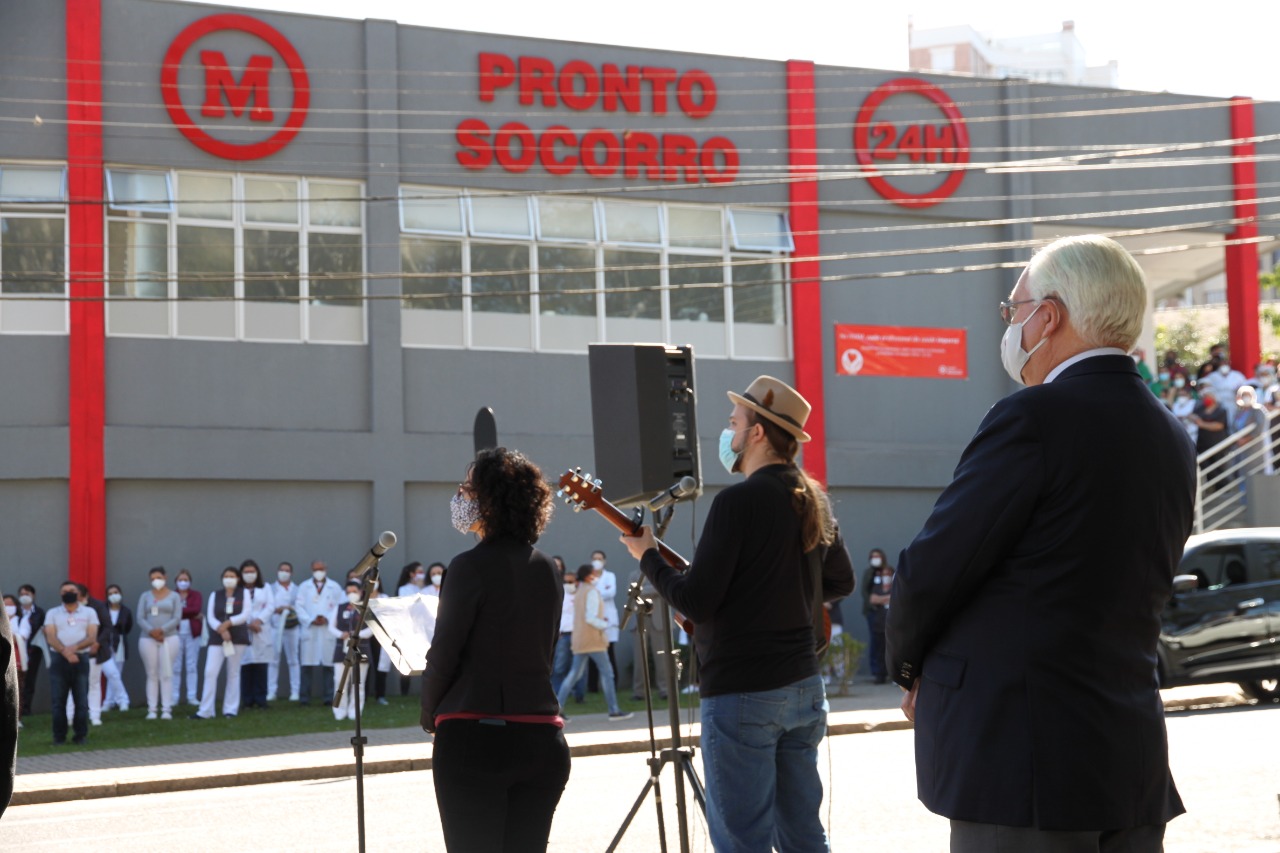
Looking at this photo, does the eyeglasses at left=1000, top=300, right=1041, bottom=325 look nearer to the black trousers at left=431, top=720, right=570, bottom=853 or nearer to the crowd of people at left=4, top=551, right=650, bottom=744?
the black trousers at left=431, top=720, right=570, bottom=853

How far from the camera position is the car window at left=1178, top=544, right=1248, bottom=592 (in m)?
17.2

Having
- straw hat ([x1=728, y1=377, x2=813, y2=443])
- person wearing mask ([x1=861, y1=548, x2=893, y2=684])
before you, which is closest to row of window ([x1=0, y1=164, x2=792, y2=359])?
person wearing mask ([x1=861, y1=548, x2=893, y2=684])

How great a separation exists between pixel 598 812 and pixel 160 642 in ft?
37.2

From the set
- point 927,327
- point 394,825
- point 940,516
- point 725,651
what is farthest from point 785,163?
point 940,516

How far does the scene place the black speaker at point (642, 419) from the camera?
677 centimetres

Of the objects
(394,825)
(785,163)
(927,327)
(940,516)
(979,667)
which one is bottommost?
(394,825)

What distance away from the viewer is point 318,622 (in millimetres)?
20781

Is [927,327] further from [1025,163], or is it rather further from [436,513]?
[436,513]

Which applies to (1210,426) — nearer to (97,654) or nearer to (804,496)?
(97,654)

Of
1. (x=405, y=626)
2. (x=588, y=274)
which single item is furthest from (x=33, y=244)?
(x=405, y=626)

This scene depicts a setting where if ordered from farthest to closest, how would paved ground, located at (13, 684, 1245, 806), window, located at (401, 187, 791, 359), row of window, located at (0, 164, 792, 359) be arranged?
window, located at (401, 187, 791, 359) → row of window, located at (0, 164, 792, 359) → paved ground, located at (13, 684, 1245, 806)

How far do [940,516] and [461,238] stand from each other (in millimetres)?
21427

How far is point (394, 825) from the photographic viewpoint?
1013 centimetres

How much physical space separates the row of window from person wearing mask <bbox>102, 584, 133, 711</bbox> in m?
4.13
